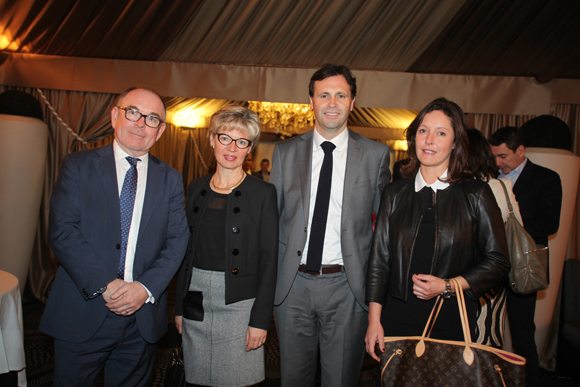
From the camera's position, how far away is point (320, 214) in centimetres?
197

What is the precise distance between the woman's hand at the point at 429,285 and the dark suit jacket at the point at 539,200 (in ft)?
4.90

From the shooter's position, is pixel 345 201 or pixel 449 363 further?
pixel 345 201

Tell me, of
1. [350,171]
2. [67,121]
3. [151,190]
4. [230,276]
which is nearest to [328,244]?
[350,171]

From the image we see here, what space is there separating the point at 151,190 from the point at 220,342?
2.71ft

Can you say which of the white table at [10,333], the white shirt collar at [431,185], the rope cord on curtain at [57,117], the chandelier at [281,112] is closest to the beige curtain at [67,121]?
the rope cord on curtain at [57,117]

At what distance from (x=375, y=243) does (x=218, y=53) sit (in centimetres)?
372

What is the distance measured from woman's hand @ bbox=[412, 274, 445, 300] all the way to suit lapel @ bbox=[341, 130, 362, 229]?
1.65 feet

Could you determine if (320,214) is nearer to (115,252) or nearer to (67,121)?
(115,252)

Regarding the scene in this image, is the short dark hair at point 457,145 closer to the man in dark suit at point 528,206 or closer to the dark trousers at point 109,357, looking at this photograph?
the man in dark suit at point 528,206

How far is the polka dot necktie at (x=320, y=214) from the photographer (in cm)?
193

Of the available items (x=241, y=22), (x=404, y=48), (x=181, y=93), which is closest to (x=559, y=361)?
(x=404, y=48)

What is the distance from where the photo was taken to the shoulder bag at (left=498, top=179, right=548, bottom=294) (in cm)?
182

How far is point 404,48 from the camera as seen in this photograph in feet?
14.2

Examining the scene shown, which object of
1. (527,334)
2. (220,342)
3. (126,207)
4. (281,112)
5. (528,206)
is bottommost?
(527,334)
